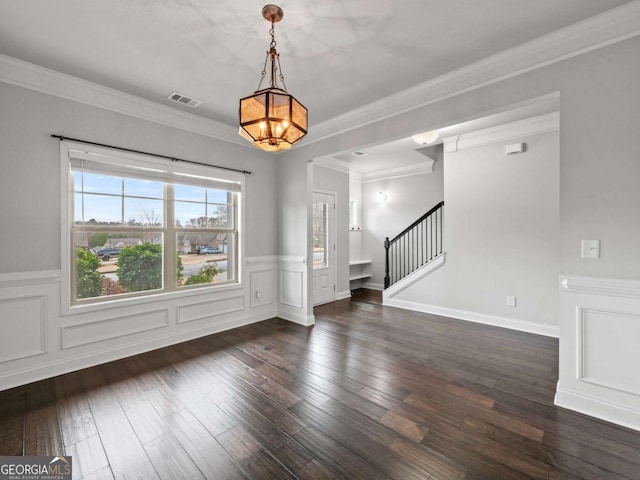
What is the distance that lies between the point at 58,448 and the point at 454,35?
4108 mm

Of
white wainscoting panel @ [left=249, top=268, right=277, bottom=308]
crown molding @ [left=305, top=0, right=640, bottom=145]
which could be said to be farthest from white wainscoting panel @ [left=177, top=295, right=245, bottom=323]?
crown molding @ [left=305, top=0, right=640, bottom=145]

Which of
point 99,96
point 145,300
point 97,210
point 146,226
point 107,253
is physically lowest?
point 145,300

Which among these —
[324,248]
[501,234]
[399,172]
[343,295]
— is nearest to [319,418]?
[501,234]

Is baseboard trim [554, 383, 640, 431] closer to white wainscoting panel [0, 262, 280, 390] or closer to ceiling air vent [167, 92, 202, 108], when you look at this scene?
white wainscoting panel [0, 262, 280, 390]

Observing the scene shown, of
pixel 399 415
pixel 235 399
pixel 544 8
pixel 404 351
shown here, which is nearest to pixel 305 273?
pixel 404 351

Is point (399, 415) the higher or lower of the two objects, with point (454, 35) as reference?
lower

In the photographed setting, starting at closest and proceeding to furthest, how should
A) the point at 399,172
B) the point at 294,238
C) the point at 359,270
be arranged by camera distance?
the point at 294,238 < the point at 399,172 < the point at 359,270

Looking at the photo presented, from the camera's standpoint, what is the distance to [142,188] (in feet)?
11.5

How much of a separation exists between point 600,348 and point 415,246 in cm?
417

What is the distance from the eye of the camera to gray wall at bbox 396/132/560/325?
3938 mm

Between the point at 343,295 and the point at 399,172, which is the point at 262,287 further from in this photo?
the point at 399,172

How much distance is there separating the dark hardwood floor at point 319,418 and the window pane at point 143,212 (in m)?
1.57

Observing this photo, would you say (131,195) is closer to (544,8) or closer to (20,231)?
(20,231)

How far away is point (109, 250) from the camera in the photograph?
3.31 m
